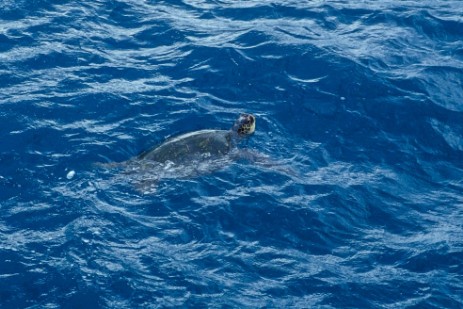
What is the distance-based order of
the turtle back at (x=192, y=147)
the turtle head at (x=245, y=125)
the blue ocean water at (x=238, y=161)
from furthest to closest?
1. the turtle head at (x=245, y=125)
2. the turtle back at (x=192, y=147)
3. the blue ocean water at (x=238, y=161)

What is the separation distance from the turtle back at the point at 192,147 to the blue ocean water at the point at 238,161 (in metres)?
0.57

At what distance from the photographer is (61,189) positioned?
552 inches

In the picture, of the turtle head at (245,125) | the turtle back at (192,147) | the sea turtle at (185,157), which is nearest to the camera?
the sea turtle at (185,157)

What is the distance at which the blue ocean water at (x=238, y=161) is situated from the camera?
1237cm

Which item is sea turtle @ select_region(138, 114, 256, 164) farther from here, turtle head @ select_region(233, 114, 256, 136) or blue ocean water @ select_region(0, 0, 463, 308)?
blue ocean water @ select_region(0, 0, 463, 308)

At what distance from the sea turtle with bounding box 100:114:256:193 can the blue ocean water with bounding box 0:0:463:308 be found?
0.27 meters

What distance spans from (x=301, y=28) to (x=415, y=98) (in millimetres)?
4272

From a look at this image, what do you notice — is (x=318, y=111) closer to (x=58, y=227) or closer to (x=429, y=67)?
(x=429, y=67)

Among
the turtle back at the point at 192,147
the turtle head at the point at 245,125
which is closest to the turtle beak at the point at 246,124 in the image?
the turtle head at the point at 245,125

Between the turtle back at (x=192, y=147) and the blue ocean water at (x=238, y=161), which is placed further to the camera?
the turtle back at (x=192, y=147)

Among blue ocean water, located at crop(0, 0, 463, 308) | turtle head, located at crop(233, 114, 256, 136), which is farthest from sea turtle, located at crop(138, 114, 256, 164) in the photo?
blue ocean water, located at crop(0, 0, 463, 308)

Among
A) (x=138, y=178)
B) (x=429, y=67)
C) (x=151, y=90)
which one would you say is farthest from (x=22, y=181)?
(x=429, y=67)

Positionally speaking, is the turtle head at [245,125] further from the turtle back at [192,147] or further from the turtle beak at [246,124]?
the turtle back at [192,147]

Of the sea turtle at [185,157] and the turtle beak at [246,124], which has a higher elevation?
the turtle beak at [246,124]
